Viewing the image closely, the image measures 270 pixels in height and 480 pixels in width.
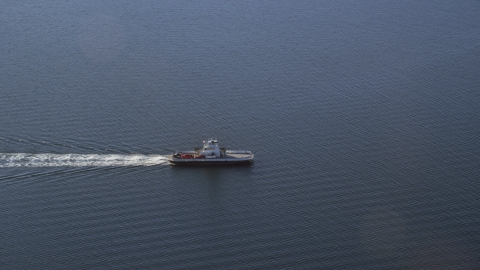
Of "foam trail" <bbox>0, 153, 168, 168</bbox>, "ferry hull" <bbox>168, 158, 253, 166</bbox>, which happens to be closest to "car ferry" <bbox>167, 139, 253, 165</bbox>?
"ferry hull" <bbox>168, 158, 253, 166</bbox>

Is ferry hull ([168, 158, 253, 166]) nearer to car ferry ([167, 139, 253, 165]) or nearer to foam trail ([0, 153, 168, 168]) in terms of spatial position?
car ferry ([167, 139, 253, 165])

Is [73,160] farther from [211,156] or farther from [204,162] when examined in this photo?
[211,156]

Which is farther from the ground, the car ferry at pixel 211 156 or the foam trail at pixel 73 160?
the foam trail at pixel 73 160

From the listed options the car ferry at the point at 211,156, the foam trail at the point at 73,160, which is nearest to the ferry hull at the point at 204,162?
the car ferry at the point at 211,156

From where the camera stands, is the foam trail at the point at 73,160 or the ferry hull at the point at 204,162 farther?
the ferry hull at the point at 204,162

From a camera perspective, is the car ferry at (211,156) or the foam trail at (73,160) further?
the car ferry at (211,156)

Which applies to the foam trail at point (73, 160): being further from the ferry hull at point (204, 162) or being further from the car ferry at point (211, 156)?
the car ferry at point (211, 156)
